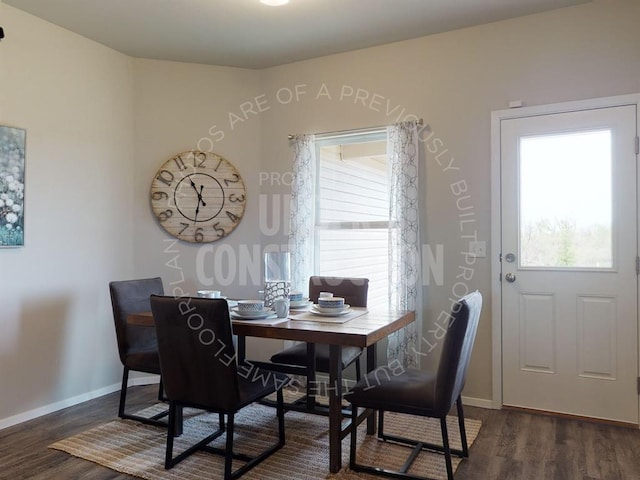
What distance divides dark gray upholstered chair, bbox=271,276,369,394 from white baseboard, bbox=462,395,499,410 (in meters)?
0.79

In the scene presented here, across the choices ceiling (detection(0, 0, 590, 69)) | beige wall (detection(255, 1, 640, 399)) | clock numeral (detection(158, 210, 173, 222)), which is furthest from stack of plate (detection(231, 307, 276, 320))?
ceiling (detection(0, 0, 590, 69))

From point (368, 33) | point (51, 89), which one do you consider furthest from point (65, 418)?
point (368, 33)

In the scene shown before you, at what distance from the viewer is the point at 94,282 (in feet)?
12.0

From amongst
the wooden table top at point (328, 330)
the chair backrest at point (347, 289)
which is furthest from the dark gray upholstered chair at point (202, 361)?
the chair backrest at point (347, 289)

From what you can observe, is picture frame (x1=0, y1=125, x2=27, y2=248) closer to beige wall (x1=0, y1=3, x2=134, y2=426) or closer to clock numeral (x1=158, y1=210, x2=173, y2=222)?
beige wall (x1=0, y1=3, x2=134, y2=426)

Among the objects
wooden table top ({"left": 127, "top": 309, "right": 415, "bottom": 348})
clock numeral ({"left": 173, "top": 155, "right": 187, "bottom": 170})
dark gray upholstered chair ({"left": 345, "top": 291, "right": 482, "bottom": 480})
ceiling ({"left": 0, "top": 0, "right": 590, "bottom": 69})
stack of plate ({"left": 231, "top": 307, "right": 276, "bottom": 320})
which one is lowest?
dark gray upholstered chair ({"left": 345, "top": 291, "right": 482, "bottom": 480})

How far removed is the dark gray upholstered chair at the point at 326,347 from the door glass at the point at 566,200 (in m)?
1.14

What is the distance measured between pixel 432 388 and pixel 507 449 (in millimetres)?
762

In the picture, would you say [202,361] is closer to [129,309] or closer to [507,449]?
[129,309]

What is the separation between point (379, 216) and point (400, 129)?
0.70 metres

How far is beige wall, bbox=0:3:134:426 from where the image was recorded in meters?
3.10

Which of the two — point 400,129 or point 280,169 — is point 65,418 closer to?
point 280,169

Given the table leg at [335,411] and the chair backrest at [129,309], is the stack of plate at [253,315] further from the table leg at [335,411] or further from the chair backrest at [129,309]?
the chair backrest at [129,309]

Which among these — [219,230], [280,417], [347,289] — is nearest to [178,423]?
[280,417]
